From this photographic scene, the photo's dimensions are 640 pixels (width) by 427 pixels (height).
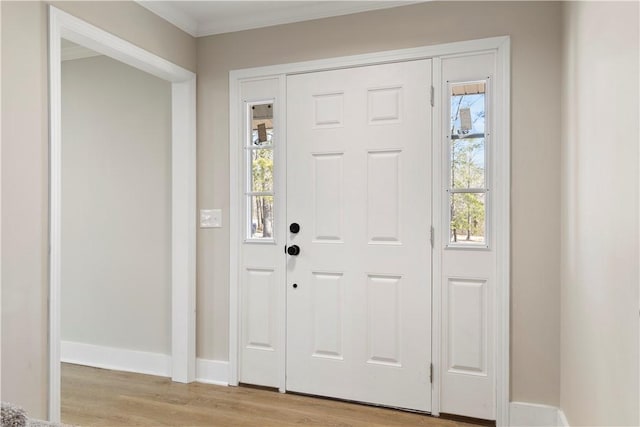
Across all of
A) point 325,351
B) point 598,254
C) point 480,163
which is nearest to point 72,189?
point 325,351

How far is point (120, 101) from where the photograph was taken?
3293mm

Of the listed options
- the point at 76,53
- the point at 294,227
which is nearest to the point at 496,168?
the point at 294,227

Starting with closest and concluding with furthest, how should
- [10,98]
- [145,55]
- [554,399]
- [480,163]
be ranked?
[10,98]
[554,399]
[480,163]
[145,55]

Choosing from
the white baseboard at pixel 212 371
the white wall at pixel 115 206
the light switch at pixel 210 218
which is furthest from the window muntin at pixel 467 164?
the white wall at pixel 115 206

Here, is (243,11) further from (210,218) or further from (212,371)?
(212,371)

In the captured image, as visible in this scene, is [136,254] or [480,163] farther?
[136,254]

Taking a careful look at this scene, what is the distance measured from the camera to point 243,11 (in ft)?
9.16

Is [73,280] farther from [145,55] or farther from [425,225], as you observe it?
[425,225]

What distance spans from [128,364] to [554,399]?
290 centimetres

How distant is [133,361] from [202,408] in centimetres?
96

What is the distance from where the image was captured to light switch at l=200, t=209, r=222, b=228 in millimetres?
2998

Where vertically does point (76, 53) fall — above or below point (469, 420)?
above

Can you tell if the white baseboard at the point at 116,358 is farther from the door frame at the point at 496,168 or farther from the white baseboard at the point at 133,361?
the door frame at the point at 496,168

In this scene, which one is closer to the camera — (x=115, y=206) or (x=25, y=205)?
(x=25, y=205)
